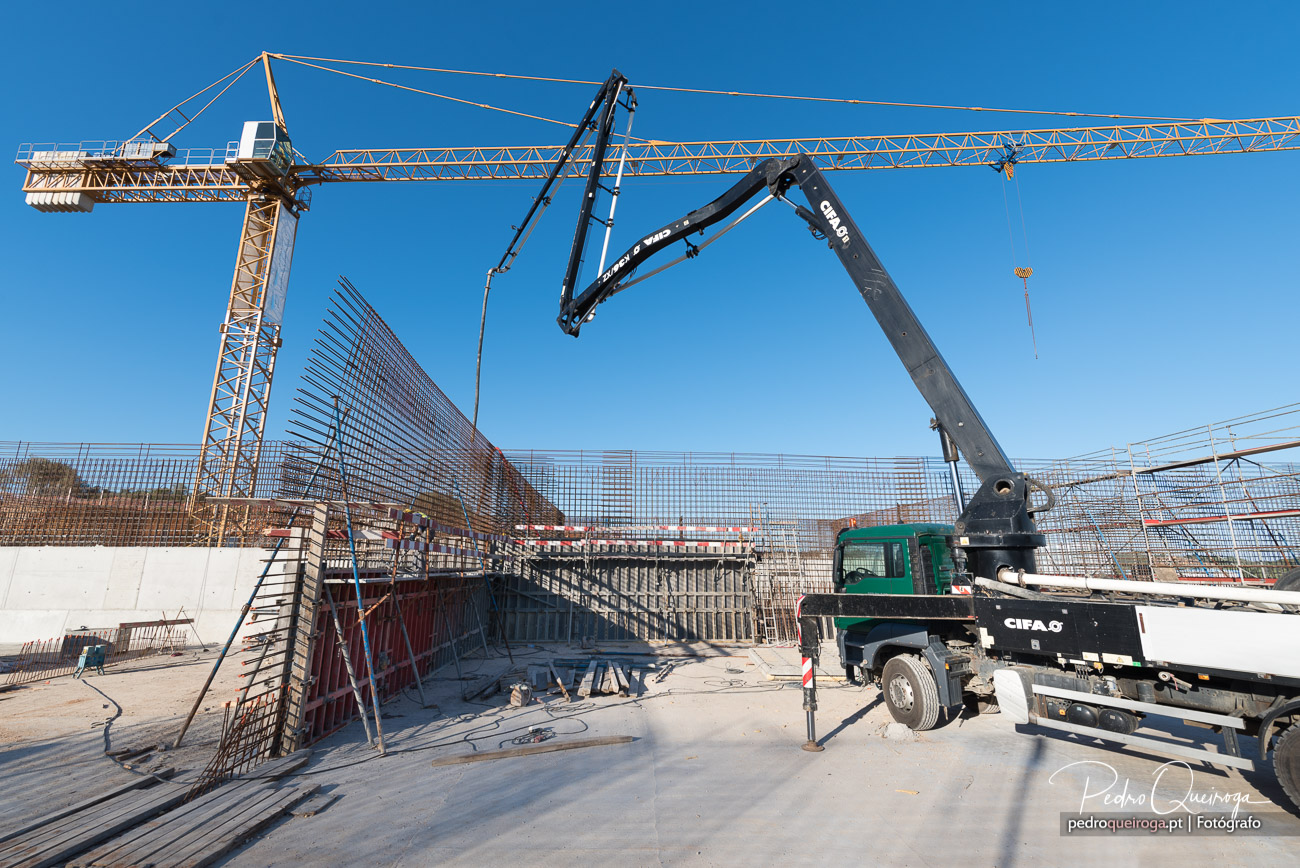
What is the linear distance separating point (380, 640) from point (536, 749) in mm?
3547

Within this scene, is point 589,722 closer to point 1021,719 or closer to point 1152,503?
point 1021,719

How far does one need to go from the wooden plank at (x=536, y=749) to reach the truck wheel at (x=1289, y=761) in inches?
245

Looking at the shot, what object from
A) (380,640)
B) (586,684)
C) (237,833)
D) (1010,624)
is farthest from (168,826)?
(1010,624)

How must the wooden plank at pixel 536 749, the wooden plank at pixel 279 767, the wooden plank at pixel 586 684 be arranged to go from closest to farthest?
the wooden plank at pixel 279 767 < the wooden plank at pixel 536 749 < the wooden plank at pixel 586 684

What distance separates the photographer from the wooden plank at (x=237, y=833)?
3.90m

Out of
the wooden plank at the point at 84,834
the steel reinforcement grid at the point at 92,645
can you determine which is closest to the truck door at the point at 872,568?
the wooden plank at the point at 84,834

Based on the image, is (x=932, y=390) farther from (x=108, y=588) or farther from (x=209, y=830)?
(x=108, y=588)

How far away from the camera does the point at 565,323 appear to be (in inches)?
514

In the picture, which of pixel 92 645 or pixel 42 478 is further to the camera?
pixel 42 478

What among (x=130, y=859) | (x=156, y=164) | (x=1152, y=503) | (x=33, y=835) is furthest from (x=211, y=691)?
(x=156, y=164)

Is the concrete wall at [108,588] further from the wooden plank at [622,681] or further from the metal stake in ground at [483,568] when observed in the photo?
the wooden plank at [622,681]

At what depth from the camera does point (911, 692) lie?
7.50 metres

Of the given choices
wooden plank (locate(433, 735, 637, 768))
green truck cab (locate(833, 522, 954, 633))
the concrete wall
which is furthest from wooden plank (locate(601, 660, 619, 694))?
the concrete wall

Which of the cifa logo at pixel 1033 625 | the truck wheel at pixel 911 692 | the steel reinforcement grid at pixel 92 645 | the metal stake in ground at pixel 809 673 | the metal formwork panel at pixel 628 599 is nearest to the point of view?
the cifa logo at pixel 1033 625
